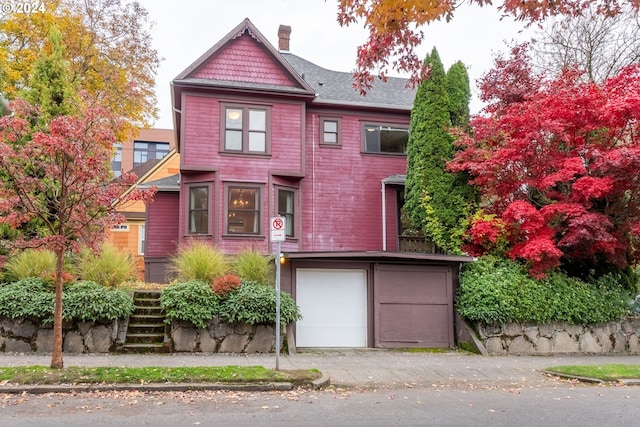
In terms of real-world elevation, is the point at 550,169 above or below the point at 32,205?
above

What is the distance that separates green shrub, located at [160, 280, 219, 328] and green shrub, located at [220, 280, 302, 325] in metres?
0.30

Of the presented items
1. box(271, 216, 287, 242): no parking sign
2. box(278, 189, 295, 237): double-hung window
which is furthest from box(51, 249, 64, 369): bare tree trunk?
box(278, 189, 295, 237): double-hung window

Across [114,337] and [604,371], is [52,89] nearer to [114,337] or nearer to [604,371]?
[114,337]

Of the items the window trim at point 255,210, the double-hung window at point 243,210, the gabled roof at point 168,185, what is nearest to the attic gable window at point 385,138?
the window trim at point 255,210

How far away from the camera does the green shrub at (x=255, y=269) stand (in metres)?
13.5

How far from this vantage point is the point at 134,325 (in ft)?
40.5

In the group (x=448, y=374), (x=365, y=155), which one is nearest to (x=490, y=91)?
(x=365, y=155)

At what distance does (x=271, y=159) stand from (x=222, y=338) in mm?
7877

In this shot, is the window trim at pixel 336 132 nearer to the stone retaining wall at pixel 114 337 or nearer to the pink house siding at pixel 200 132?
the pink house siding at pixel 200 132

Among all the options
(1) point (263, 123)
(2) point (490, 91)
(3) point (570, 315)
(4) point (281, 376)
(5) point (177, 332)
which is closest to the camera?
(4) point (281, 376)

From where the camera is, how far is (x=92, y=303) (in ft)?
38.0

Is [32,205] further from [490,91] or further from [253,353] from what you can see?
[490,91]

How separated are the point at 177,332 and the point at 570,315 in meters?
9.84

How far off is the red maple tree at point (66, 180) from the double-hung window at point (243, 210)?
8411 mm
